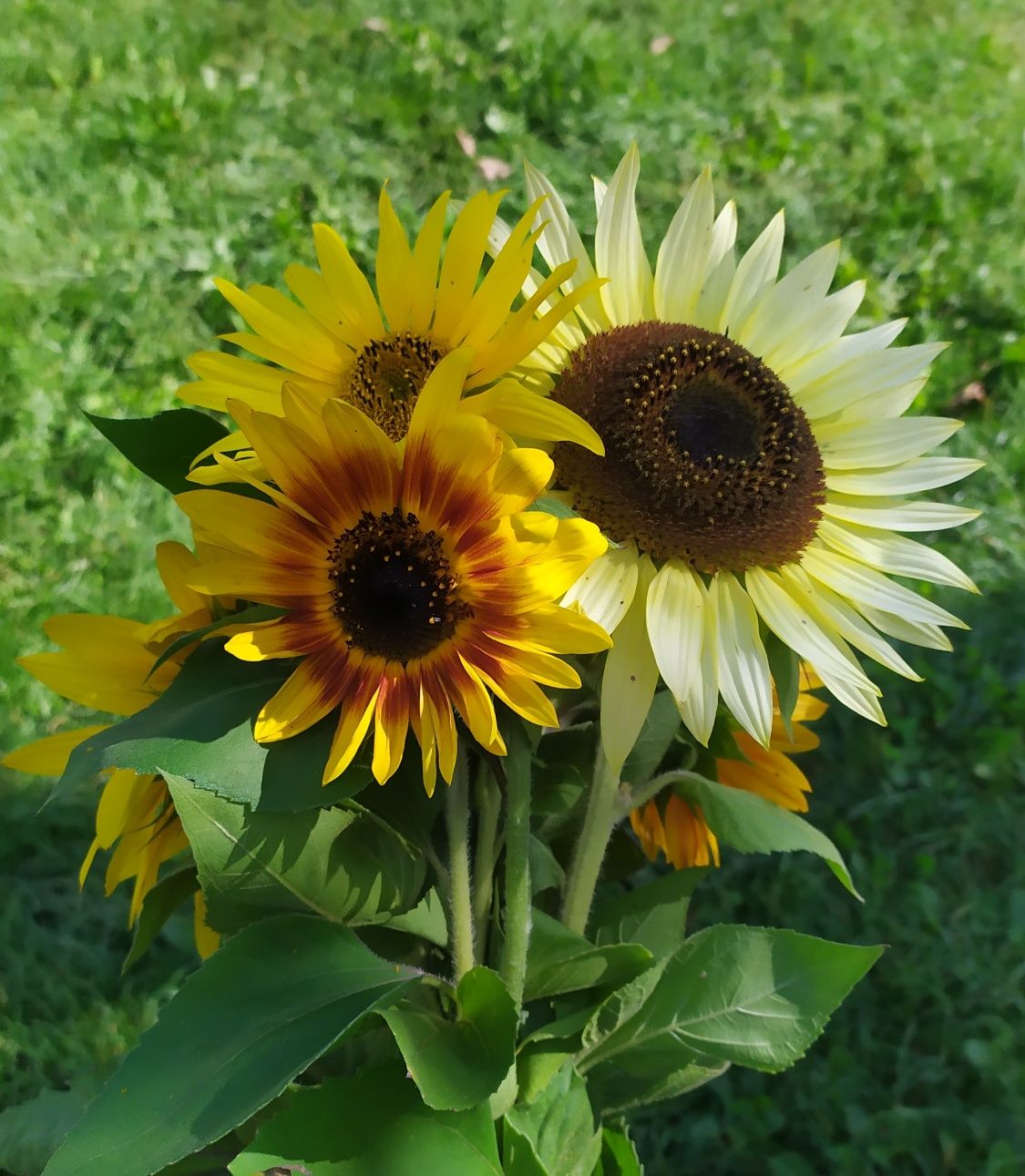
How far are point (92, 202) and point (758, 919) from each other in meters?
1.86

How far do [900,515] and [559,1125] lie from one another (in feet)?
1.68

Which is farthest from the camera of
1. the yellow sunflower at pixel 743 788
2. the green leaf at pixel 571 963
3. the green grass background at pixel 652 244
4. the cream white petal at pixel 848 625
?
the green grass background at pixel 652 244

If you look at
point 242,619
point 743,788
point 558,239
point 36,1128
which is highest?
point 558,239

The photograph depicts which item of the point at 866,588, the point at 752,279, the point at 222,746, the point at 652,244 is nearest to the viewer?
the point at 222,746

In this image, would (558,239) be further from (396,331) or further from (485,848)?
(485,848)

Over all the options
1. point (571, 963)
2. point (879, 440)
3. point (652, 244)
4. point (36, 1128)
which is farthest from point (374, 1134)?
point (652, 244)

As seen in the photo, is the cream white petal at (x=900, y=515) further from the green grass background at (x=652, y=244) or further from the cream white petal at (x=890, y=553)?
the green grass background at (x=652, y=244)

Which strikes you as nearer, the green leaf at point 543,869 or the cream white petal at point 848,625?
the cream white petal at point 848,625

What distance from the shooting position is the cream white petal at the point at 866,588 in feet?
2.22

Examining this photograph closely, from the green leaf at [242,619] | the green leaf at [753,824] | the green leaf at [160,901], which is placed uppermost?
the green leaf at [242,619]

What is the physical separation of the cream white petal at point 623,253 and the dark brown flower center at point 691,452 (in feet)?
0.07

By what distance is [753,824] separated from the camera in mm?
769

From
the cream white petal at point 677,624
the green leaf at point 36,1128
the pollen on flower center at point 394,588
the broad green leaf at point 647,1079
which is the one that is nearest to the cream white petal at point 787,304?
the cream white petal at point 677,624

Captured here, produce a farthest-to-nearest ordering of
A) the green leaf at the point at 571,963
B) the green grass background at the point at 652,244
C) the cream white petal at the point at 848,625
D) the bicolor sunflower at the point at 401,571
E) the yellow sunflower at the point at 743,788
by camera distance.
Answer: the green grass background at the point at 652,244, the yellow sunflower at the point at 743,788, the green leaf at the point at 571,963, the cream white petal at the point at 848,625, the bicolor sunflower at the point at 401,571
